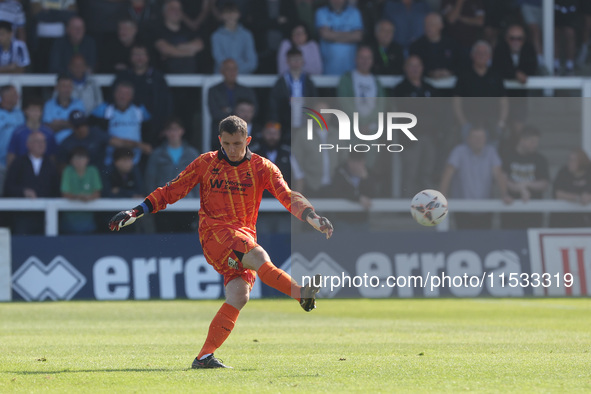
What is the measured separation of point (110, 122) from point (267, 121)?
2696 mm

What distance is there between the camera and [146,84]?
711 inches

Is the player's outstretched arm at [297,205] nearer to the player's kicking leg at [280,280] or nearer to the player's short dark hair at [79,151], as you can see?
the player's kicking leg at [280,280]

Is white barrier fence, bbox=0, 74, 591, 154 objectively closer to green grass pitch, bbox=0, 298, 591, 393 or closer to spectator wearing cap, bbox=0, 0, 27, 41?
spectator wearing cap, bbox=0, 0, 27, 41

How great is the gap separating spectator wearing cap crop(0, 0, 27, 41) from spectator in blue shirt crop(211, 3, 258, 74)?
3399 millimetres

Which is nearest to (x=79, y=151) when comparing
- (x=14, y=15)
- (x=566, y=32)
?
(x=14, y=15)

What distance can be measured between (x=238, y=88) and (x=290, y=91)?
2.95ft

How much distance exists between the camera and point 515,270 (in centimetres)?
1764

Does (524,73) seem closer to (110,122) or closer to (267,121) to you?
(267,121)

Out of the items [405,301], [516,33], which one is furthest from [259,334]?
[516,33]

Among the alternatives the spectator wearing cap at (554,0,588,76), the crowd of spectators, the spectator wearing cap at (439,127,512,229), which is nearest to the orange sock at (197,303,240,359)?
the crowd of spectators

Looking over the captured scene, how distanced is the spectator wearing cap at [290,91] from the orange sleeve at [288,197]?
9.33 metres

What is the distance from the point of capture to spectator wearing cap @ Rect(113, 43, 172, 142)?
1797cm

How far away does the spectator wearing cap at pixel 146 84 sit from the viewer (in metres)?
18.0

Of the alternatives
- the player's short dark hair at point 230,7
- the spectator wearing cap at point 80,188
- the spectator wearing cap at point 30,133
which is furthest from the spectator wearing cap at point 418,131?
the spectator wearing cap at point 30,133
